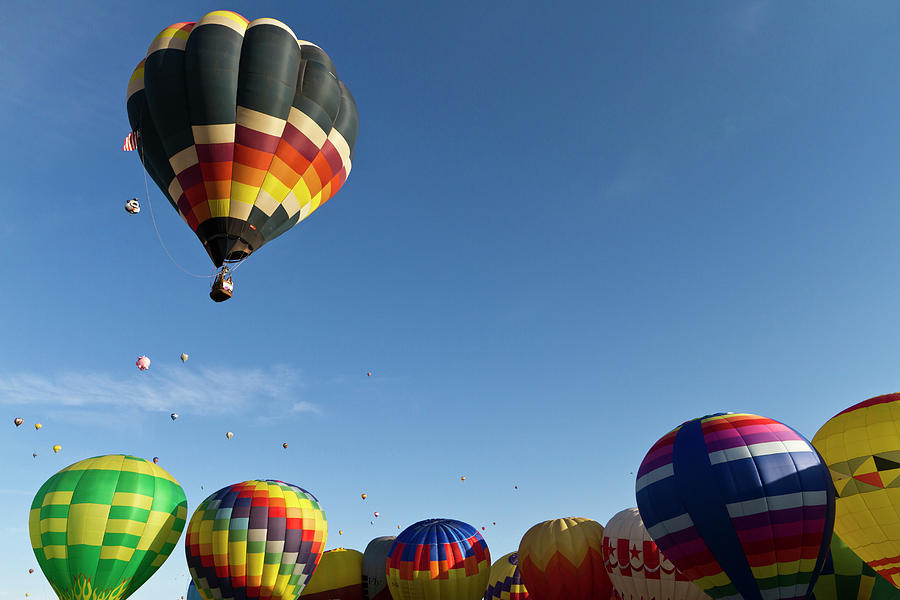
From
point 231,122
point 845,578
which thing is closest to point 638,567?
point 845,578

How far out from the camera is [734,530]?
11.4 metres

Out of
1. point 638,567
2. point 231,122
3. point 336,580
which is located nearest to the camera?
point 231,122

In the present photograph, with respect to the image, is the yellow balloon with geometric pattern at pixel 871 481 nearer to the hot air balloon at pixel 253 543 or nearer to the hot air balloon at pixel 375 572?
the hot air balloon at pixel 253 543

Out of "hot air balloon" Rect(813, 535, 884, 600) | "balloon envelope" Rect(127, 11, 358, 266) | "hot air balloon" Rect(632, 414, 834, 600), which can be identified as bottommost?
"hot air balloon" Rect(813, 535, 884, 600)

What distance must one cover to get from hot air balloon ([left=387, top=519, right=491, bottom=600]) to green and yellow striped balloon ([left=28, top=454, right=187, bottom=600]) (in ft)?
24.3

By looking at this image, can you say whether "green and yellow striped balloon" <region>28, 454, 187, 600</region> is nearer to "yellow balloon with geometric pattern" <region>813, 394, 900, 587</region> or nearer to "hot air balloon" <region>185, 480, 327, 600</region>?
"hot air balloon" <region>185, 480, 327, 600</region>

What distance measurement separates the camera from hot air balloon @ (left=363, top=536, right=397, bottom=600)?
954 inches

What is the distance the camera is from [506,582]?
22.1 metres

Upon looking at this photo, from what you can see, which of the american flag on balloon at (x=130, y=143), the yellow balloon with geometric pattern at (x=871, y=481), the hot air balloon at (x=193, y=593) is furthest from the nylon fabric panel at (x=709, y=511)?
the hot air balloon at (x=193, y=593)

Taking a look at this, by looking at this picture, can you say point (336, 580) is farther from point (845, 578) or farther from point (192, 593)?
point (845, 578)

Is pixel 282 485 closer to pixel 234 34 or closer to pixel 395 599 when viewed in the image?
pixel 395 599

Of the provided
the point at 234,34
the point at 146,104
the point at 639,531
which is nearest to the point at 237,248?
the point at 146,104

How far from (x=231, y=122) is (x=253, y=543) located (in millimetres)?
12131

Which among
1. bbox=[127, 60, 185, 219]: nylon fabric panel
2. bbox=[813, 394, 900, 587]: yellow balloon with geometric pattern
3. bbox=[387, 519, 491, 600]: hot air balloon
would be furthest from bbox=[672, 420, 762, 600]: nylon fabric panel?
bbox=[127, 60, 185, 219]: nylon fabric panel
